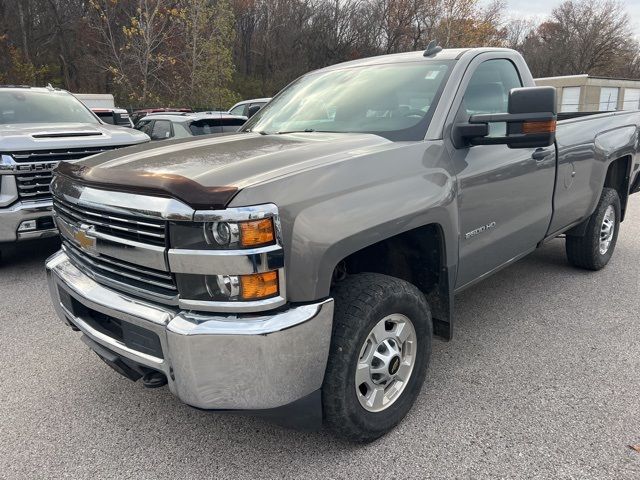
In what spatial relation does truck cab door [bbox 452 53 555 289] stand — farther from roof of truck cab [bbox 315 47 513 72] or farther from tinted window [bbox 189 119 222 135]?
tinted window [bbox 189 119 222 135]

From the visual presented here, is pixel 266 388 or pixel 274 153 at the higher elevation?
pixel 274 153

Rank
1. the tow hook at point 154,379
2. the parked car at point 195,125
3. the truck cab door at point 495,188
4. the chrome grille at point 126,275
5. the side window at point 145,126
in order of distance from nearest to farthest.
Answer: the chrome grille at point 126,275
the tow hook at point 154,379
the truck cab door at point 495,188
the parked car at point 195,125
the side window at point 145,126

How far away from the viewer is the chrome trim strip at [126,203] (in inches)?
76.5

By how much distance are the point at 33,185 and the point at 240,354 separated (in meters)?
4.15

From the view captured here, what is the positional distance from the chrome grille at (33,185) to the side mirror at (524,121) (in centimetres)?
421

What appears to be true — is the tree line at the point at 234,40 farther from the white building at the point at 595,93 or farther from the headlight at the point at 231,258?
the headlight at the point at 231,258

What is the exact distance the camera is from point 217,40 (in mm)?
26219

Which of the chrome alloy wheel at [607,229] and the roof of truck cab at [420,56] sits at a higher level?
the roof of truck cab at [420,56]

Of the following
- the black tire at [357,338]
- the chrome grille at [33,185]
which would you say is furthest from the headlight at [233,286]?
the chrome grille at [33,185]

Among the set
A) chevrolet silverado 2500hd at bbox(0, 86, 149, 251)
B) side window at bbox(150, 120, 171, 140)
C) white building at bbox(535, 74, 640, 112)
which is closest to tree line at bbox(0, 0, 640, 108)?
Answer: white building at bbox(535, 74, 640, 112)

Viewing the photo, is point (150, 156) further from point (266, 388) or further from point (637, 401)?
point (637, 401)

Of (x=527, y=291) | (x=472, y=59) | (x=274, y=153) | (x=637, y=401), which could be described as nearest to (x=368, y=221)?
(x=274, y=153)

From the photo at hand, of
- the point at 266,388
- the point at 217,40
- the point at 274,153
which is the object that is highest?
the point at 217,40

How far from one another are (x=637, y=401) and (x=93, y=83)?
36.1m
